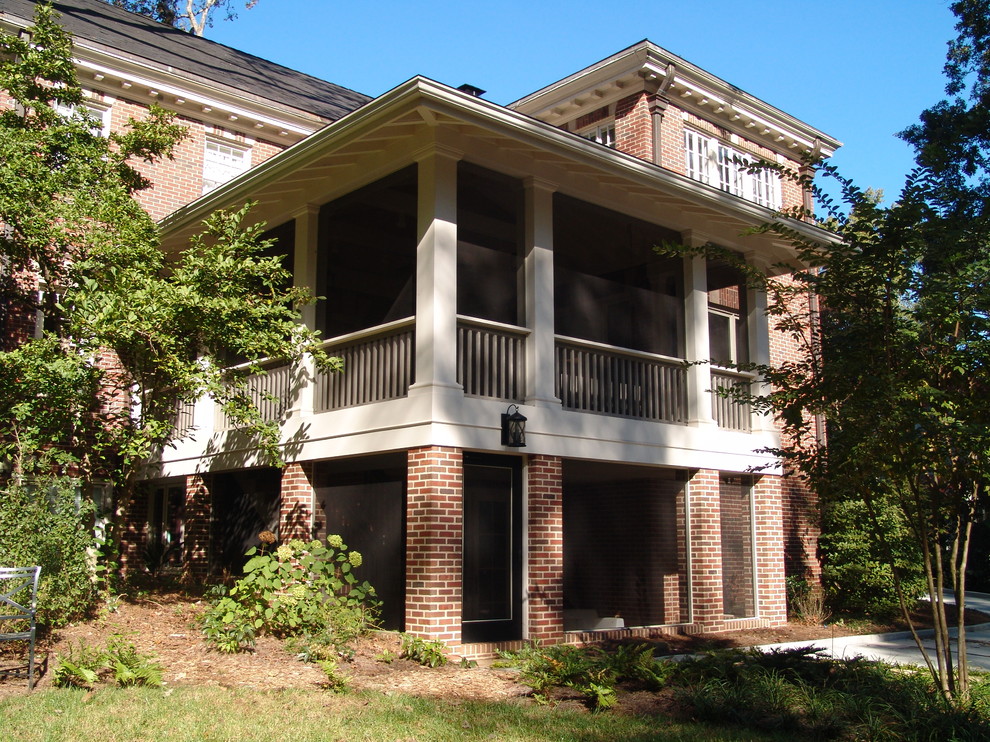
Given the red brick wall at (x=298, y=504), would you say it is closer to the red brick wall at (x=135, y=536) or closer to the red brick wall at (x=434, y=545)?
the red brick wall at (x=434, y=545)

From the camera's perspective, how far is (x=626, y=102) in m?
17.6

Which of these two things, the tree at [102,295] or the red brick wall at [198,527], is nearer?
the tree at [102,295]

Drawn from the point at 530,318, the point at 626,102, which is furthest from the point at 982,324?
the point at 626,102

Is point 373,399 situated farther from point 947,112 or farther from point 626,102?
point 947,112

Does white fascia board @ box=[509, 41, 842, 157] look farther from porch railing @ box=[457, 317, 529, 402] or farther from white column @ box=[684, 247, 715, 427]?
porch railing @ box=[457, 317, 529, 402]

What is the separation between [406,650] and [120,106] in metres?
11.6

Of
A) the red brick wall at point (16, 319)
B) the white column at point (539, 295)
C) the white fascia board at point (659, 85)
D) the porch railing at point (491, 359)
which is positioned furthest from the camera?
the white fascia board at point (659, 85)

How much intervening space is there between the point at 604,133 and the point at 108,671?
13.7 m

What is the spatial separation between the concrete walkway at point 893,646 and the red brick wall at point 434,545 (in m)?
3.68

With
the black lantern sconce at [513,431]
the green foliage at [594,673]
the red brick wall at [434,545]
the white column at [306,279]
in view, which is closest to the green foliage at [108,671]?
the red brick wall at [434,545]

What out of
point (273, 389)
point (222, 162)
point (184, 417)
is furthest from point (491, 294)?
point (222, 162)

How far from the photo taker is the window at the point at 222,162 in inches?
678

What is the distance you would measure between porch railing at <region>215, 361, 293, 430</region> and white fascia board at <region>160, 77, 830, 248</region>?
2297 mm

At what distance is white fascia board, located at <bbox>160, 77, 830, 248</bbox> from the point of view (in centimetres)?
942
